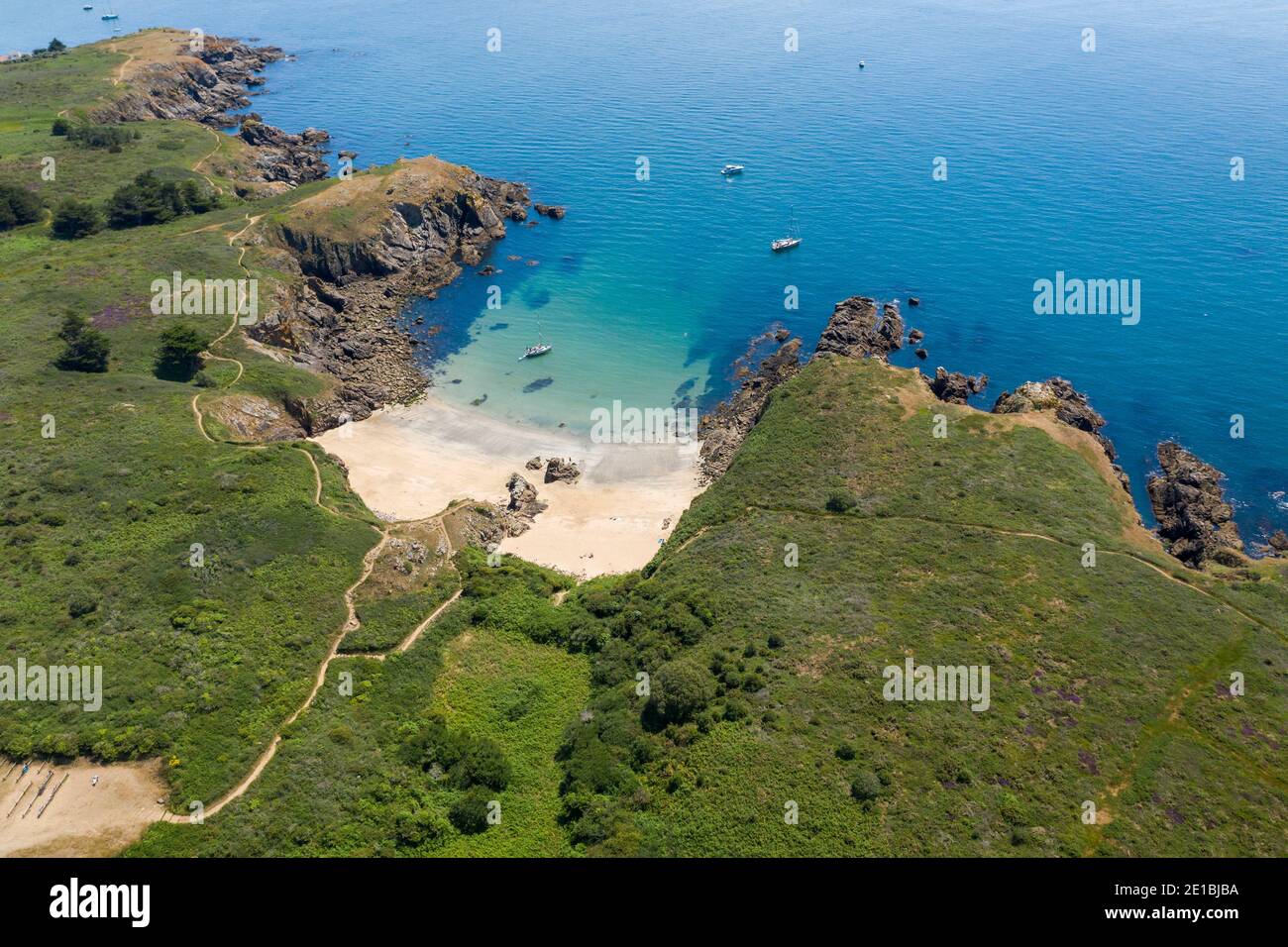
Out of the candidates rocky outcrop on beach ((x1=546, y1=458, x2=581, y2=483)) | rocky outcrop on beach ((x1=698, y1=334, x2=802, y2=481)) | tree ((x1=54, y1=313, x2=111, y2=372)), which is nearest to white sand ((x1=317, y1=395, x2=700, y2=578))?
rocky outcrop on beach ((x1=546, y1=458, x2=581, y2=483))

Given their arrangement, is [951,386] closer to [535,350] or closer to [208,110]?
[535,350]

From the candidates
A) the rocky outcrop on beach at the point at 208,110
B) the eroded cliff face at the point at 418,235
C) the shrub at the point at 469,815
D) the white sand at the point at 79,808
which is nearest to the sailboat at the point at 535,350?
the eroded cliff face at the point at 418,235

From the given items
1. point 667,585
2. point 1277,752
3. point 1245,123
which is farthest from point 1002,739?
point 1245,123

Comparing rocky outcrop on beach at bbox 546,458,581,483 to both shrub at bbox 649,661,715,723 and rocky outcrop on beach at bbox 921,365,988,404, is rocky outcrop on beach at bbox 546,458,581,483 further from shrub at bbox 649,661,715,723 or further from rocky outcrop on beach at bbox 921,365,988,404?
rocky outcrop on beach at bbox 921,365,988,404

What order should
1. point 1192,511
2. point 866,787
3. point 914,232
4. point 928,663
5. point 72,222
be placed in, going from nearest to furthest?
point 866,787
point 928,663
point 1192,511
point 72,222
point 914,232

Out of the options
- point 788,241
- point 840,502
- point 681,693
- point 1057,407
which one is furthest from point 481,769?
point 788,241

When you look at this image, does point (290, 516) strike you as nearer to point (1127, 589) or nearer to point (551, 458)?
point (551, 458)

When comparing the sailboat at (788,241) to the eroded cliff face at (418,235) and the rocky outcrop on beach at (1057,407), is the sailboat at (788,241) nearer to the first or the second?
the eroded cliff face at (418,235)

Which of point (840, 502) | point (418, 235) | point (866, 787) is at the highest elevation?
point (418, 235)
